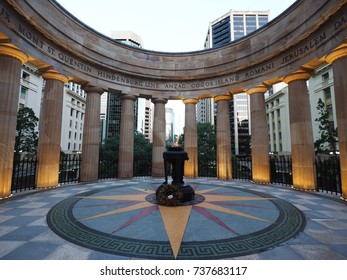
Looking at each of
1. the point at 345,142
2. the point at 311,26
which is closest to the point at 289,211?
the point at 345,142

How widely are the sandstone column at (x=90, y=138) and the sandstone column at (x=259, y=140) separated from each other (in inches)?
497

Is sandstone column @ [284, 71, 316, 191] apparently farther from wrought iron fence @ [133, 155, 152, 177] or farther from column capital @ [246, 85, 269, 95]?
wrought iron fence @ [133, 155, 152, 177]

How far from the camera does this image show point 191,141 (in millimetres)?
16797

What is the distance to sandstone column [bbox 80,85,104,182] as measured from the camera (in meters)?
13.8

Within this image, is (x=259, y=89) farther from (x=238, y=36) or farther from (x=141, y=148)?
(x=238, y=36)

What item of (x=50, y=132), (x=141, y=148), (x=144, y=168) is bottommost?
(x=144, y=168)

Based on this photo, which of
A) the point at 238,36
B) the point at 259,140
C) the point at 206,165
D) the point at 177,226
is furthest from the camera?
the point at 238,36

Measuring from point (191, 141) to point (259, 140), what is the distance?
5.86m

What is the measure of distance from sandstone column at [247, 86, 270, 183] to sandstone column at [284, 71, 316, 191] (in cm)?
211

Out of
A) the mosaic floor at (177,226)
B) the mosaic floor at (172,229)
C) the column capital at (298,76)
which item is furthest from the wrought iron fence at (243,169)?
the mosaic floor at (177,226)

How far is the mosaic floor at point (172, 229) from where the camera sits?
12.7 ft

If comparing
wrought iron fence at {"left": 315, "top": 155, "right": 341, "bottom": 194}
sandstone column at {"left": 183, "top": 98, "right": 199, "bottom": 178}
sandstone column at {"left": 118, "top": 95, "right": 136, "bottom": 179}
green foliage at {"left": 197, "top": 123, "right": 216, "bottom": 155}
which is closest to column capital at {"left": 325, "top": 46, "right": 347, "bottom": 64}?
wrought iron fence at {"left": 315, "top": 155, "right": 341, "bottom": 194}

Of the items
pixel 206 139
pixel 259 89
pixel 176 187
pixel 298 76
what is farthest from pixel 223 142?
pixel 206 139

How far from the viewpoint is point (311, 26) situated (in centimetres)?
972
